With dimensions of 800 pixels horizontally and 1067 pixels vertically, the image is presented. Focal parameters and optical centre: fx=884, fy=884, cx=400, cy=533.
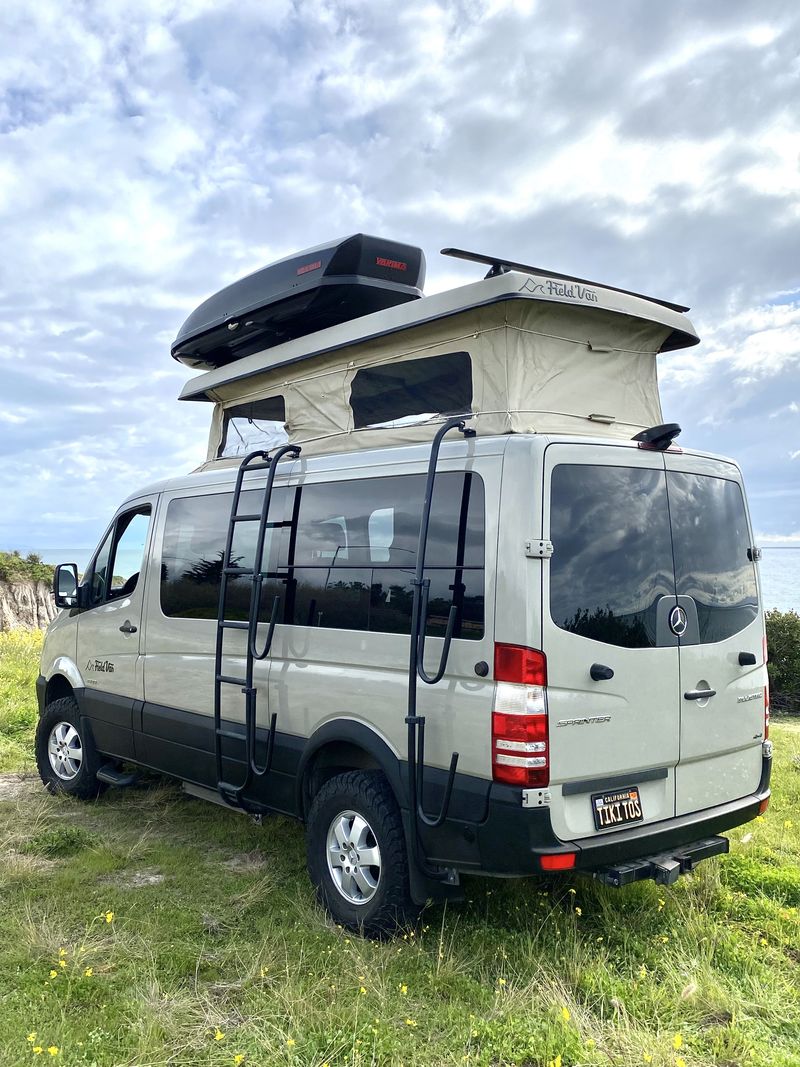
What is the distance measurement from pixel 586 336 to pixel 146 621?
3.58 m

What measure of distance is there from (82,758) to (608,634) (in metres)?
4.65

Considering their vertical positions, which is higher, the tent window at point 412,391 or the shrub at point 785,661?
the tent window at point 412,391

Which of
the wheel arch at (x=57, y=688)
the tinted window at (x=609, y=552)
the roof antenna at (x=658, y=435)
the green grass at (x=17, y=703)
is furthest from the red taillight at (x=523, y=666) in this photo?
the green grass at (x=17, y=703)

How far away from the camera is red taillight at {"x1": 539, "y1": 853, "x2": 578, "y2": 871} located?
3.63m

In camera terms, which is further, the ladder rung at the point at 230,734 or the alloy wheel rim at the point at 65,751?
the alloy wheel rim at the point at 65,751

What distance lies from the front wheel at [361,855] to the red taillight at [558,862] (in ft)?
2.38

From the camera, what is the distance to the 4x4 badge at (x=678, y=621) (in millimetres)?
4188

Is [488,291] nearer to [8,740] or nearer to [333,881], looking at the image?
[333,881]

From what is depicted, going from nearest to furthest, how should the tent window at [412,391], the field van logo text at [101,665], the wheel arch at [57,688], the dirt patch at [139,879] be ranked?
the tent window at [412,391]
the dirt patch at [139,879]
the field van logo text at [101,665]
the wheel arch at [57,688]

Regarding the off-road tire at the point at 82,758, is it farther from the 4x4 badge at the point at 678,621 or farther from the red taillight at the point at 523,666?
the 4x4 badge at the point at 678,621

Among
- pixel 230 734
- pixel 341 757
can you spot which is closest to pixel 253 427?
pixel 230 734

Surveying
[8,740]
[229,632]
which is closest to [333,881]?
[229,632]

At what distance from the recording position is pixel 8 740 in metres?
8.77

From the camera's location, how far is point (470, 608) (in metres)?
3.91
